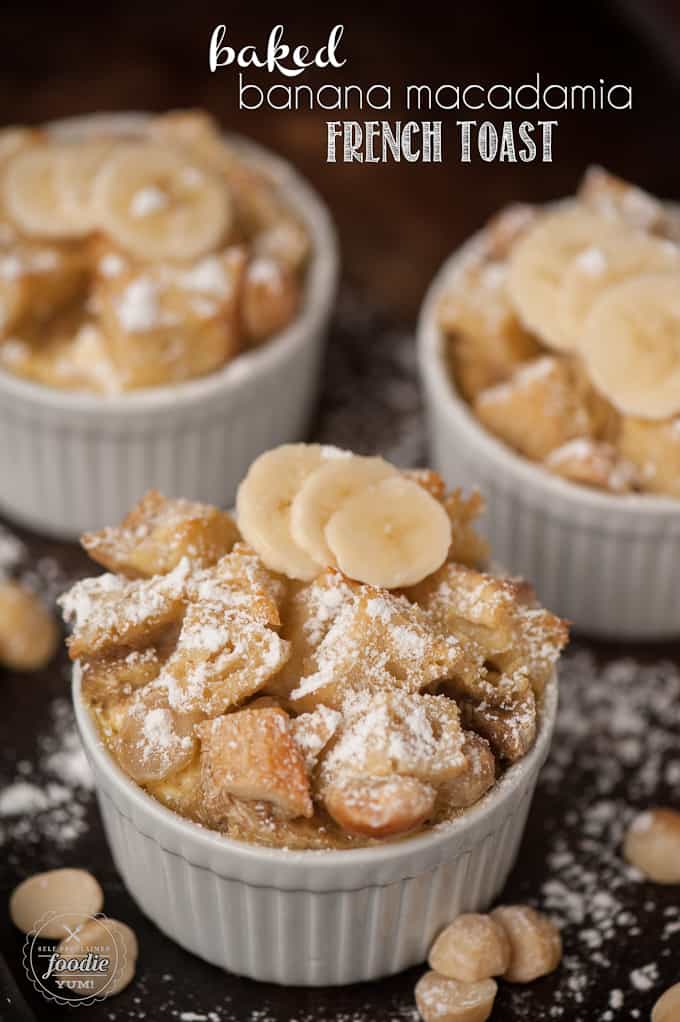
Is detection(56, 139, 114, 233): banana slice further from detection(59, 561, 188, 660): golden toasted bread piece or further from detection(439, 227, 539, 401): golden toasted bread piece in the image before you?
detection(59, 561, 188, 660): golden toasted bread piece

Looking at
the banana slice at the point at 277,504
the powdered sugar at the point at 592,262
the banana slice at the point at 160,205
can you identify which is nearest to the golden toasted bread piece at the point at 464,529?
the banana slice at the point at 277,504

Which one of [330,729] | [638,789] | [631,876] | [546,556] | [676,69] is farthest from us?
[676,69]

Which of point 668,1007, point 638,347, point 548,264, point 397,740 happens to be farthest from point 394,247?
point 668,1007

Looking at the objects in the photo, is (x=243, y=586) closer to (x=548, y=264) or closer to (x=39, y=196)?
(x=548, y=264)

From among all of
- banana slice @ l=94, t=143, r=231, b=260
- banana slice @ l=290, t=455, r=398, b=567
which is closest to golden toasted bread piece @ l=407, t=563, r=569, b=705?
banana slice @ l=290, t=455, r=398, b=567

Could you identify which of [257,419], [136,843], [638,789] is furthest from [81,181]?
[638,789]

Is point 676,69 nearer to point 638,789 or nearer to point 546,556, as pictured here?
point 546,556
